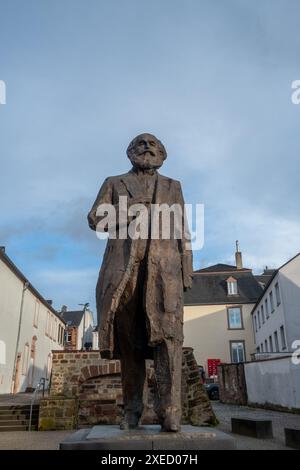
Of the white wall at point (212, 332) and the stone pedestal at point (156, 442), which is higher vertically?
the white wall at point (212, 332)

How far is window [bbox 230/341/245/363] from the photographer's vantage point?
3500 centimetres

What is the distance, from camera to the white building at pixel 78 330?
149 feet

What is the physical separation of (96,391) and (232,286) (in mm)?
26430

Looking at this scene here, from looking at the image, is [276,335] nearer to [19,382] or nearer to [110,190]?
[19,382]

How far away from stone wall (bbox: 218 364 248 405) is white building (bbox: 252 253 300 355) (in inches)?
73.7

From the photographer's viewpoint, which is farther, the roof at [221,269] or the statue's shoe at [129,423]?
the roof at [221,269]

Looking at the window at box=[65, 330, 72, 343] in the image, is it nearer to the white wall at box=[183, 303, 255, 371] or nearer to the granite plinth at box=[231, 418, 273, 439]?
the white wall at box=[183, 303, 255, 371]

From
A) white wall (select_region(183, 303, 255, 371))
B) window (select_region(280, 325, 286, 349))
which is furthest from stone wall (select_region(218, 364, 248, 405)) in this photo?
white wall (select_region(183, 303, 255, 371))

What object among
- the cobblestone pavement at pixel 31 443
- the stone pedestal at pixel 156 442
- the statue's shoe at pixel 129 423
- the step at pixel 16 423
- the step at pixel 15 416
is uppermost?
the statue's shoe at pixel 129 423

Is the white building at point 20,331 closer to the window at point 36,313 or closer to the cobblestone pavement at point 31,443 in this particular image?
the window at point 36,313

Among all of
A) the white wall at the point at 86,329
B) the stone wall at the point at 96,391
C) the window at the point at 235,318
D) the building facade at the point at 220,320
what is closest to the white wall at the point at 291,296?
the building facade at the point at 220,320

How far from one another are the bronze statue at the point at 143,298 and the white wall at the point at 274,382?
44.2ft
